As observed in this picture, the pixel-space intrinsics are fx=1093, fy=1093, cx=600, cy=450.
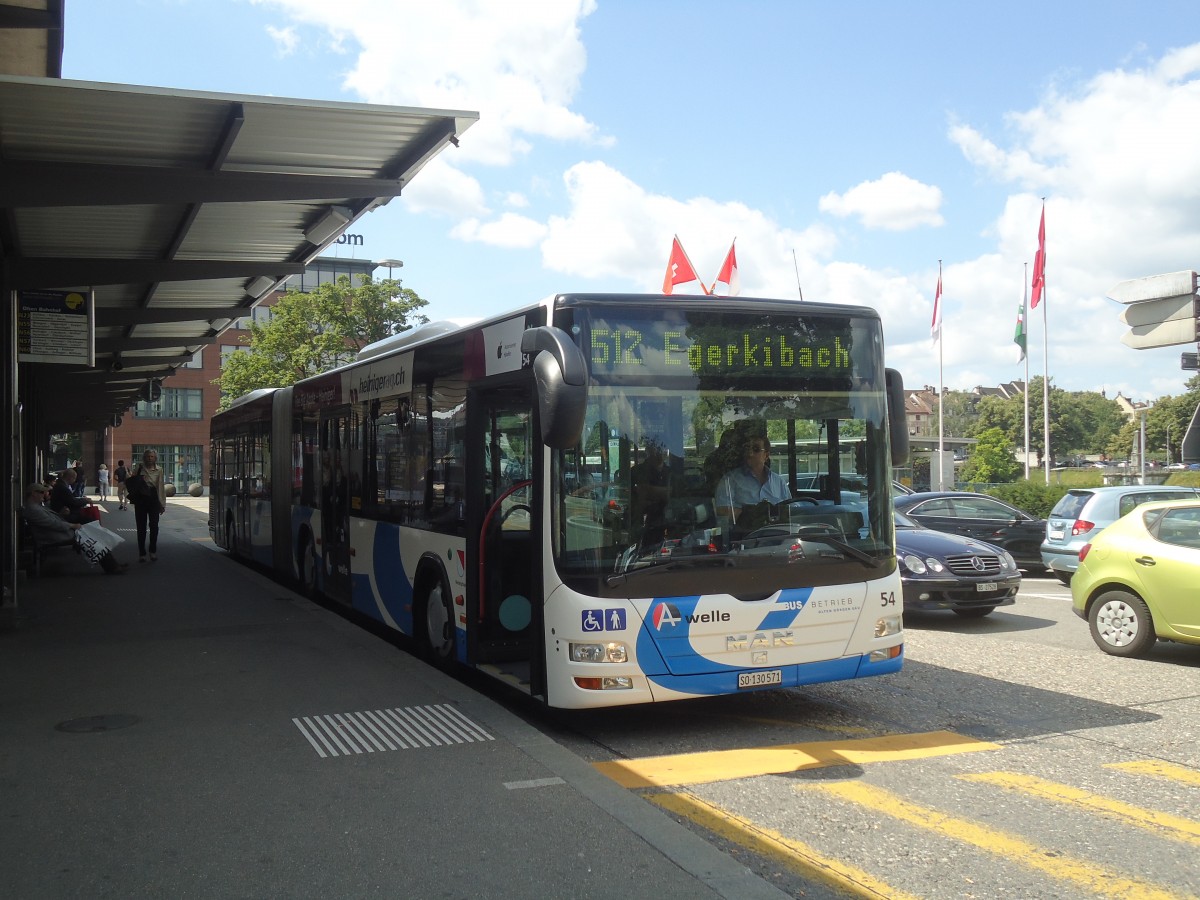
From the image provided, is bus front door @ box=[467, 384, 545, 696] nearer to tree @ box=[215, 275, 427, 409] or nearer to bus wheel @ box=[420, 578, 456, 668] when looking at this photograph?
bus wheel @ box=[420, 578, 456, 668]

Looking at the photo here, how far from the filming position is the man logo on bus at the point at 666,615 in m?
6.57

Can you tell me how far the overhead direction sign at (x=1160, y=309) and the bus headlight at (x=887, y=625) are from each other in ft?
13.0

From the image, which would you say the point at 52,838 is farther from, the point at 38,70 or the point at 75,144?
the point at 38,70

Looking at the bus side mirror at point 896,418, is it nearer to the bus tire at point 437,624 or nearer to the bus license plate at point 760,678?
the bus license plate at point 760,678

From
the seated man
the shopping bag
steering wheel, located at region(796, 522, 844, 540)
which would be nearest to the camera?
steering wheel, located at region(796, 522, 844, 540)

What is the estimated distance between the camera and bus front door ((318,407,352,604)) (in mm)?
11695

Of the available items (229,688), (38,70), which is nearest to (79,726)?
(229,688)

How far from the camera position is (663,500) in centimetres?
664

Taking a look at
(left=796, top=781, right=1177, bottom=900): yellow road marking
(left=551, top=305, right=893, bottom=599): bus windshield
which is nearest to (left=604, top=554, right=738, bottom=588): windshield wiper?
(left=551, top=305, right=893, bottom=599): bus windshield

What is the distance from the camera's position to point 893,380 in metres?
7.62

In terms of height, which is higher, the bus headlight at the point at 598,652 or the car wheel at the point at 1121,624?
the bus headlight at the point at 598,652

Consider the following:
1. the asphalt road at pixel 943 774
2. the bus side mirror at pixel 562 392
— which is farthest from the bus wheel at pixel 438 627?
the bus side mirror at pixel 562 392

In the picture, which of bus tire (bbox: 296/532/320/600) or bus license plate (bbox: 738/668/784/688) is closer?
bus license plate (bbox: 738/668/784/688)

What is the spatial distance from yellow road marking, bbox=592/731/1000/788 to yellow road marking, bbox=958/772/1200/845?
1.86 ft
